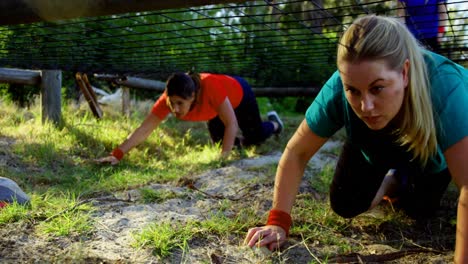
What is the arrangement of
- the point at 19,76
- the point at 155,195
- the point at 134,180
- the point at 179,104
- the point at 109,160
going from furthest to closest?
the point at 19,76 → the point at 179,104 → the point at 109,160 → the point at 134,180 → the point at 155,195

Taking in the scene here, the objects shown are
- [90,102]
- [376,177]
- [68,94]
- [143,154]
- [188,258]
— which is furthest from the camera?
[68,94]

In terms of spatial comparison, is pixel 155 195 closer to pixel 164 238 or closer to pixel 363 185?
pixel 164 238

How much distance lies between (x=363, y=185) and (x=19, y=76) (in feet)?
11.4

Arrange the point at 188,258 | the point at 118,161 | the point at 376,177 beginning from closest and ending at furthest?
the point at 188,258, the point at 376,177, the point at 118,161

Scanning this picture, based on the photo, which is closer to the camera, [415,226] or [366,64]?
[366,64]

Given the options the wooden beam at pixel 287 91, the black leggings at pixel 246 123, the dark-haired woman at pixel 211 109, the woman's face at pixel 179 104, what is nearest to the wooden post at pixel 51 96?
the dark-haired woman at pixel 211 109

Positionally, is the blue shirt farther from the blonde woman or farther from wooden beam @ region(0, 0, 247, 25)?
wooden beam @ region(0, 0, 247, 25)

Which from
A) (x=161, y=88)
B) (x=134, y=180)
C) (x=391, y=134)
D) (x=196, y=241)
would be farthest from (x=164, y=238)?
(x=161, y=88)

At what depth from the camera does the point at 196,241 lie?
188cm

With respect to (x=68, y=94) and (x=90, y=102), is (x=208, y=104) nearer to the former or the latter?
(x=90, y=102)

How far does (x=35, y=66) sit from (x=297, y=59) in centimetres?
239

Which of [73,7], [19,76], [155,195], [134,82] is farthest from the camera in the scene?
[134,82]

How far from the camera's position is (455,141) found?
1546mm

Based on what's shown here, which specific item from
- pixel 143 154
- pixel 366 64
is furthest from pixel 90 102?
pixel 366 64
